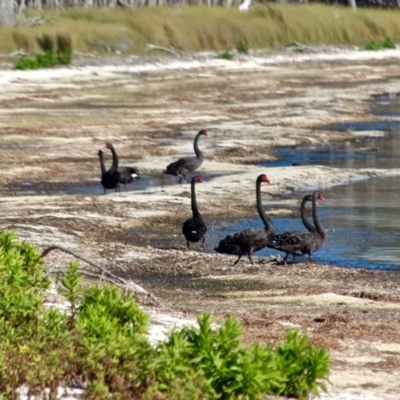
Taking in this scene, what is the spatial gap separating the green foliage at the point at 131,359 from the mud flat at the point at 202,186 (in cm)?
71

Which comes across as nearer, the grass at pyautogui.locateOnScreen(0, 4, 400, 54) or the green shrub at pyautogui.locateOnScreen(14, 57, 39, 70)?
the green shrub at pyautogui.locateOnScreen(14, 57, 39, 70)

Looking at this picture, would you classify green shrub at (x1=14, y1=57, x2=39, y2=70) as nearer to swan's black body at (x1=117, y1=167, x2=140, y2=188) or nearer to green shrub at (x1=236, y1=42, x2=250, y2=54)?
green shrub at (x1=236, y1=42, x2=250, y2=54)

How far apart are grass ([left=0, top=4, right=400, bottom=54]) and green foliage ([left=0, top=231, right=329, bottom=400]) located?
142 feet

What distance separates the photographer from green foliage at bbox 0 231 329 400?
740 centimetres

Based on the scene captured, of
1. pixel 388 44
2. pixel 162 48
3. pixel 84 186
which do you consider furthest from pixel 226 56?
pixel 84 186

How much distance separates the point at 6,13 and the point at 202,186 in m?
35.8

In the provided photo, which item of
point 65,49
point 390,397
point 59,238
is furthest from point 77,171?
point 65,49

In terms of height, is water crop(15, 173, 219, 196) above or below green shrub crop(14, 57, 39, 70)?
above

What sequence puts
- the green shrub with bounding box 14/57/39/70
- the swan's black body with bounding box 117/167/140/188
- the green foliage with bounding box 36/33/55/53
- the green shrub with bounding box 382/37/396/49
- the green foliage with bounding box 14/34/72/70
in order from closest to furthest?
1. the swan's black body with bounding box 117/167/140/188
2. the green shrub with bounding box 14/57/39/70
3. the green foliage with bounding box 14/34/72/70
4. the green foliage with bounding box 36/33/55/53
5. the green shrub with bounding box 382/37/396/49

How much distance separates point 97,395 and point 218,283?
6557mm

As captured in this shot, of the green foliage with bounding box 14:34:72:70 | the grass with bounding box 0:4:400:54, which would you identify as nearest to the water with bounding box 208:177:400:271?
the green foliage with bounding box 14:34:72:70

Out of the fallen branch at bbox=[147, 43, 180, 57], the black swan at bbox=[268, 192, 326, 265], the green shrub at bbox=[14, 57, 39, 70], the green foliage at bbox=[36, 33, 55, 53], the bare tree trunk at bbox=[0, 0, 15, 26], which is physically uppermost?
the black swan at bbox=[268, 192, 326, 265]

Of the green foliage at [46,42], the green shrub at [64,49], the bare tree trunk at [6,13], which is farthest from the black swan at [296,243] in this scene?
the bare tree trunk at [6,13]

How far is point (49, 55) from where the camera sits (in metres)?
47.1
